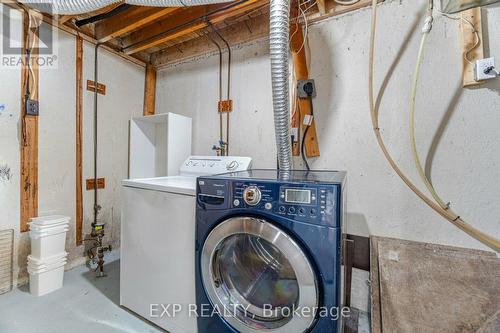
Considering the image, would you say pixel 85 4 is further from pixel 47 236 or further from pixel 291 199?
pixel 291 199

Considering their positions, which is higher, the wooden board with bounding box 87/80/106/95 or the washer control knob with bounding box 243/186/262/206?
the wooden board with bounding box 87/80/106/95

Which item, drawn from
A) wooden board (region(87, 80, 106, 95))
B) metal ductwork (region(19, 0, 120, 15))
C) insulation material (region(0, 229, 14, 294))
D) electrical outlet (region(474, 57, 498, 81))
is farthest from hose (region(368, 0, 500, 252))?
insulation material (region(0, 229, 14, 294))

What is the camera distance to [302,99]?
1.70 metres

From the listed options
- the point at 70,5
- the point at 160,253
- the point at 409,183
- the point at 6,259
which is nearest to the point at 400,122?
the point at 409,183

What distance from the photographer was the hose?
1.25 m

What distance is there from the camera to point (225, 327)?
1056 millimetres

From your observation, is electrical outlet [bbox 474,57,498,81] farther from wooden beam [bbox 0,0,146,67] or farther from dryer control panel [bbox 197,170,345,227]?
wooden beam [bbox 0,0,146,67]

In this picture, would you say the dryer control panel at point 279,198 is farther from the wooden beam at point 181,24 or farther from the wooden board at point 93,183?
the wooden board at point 93,183

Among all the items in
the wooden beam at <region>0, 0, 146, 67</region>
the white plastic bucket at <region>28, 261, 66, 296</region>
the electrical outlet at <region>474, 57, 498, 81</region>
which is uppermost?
the wooden beam at <region>0, 0, 146, 67</region>

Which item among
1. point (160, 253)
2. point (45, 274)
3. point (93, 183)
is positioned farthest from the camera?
point (93, 183)

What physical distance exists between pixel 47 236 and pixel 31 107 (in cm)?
98

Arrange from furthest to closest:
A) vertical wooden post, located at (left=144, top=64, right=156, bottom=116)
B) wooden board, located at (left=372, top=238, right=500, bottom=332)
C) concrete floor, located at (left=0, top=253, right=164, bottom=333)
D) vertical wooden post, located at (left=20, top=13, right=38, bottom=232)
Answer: vertical wooden post, located at (left=144, top=64, right=156, bottom=116) < vertical wooden post, located at (left=20, top=13, right=38, bottom=232) < concrete floor, located at (left=0, top=253, right=164, bottom=333) < wooden board, located at (left=372, top=238, right=500, bottom=332)

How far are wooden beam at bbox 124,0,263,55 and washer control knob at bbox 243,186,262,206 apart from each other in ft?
4.52

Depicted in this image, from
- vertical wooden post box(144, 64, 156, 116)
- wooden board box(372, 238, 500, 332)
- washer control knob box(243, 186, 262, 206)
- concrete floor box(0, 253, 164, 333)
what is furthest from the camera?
vertical wooden post box(144, 64, 156, 116)
